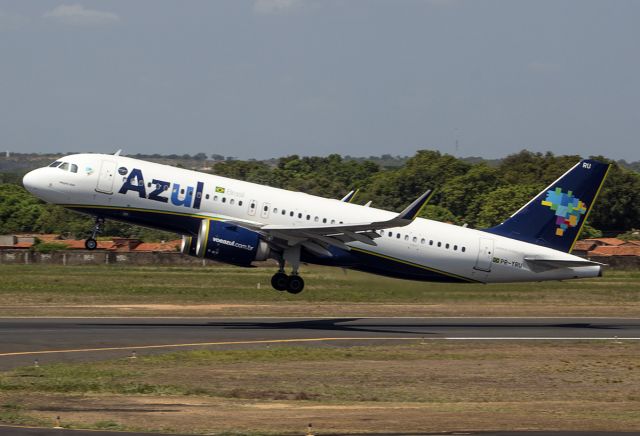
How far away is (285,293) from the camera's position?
56500 millimetres

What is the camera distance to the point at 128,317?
4384 cm

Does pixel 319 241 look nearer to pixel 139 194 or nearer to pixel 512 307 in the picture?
pixel 139 194

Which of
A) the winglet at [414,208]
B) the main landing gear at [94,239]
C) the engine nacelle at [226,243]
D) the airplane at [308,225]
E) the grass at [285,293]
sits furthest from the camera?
the grass at [285,293]

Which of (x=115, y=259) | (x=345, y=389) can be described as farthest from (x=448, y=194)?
(x=345, y=389)

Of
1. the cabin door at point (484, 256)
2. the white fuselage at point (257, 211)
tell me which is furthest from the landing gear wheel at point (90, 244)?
the cabin door at point (484, 256)

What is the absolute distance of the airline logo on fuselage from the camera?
132ft

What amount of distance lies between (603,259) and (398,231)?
47.4 meters

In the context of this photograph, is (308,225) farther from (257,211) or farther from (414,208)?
(414,208)

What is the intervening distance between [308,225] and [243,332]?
552cm

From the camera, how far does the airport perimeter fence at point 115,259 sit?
86375 mm

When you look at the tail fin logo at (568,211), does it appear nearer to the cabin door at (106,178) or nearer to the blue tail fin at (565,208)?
the blue tail fin at (565,208)

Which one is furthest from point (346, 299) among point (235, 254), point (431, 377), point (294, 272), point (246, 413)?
point (246, 413)

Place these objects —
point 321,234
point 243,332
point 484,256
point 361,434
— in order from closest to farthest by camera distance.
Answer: point 361,434 < point 243,332 < point 321,234 < point 484,256

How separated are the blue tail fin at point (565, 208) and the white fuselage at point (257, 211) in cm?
59
